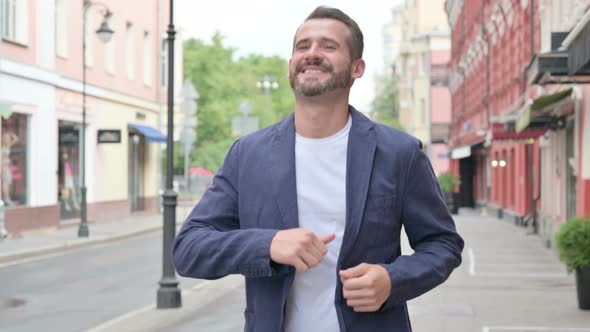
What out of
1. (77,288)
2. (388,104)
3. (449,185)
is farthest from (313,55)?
(388,104)

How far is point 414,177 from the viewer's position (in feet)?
9.77

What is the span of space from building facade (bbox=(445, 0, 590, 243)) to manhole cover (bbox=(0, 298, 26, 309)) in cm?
788

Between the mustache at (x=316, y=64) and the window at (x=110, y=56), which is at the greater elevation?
the window at (x=110, y=56)

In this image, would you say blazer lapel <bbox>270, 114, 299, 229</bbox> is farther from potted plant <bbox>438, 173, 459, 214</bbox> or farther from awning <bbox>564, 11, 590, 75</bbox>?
potted plant <bbox>438, 173, 459, 214</bbox>

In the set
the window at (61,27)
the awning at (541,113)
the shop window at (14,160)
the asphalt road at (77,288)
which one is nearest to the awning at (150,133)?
the window at (61,27)

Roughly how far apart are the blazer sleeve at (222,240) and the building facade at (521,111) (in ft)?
40.1

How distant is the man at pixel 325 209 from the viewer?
285cm

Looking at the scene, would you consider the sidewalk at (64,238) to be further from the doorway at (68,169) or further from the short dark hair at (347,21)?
the short dark hair at (347,21)

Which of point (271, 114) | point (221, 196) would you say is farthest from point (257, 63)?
point (221, 196)

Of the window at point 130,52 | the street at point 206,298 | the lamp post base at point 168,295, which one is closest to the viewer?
the street at point 206,298

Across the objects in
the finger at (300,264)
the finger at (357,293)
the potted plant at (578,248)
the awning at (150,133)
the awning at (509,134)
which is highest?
the awning at (150,133)

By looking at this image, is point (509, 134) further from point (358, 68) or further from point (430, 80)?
point (430, 80)

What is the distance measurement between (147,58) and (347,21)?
37.9 m

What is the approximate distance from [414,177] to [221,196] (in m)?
0.57
